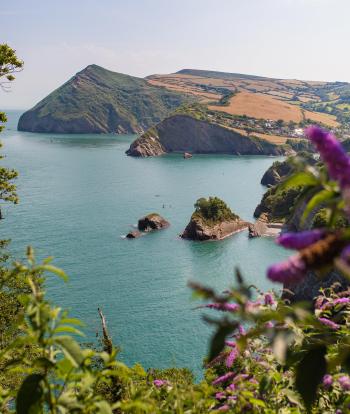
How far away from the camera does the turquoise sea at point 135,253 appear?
56594mm

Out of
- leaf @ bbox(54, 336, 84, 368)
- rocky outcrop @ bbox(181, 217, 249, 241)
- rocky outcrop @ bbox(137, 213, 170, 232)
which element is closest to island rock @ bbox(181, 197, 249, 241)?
rocky outcrop @ bbox(181, 217, 249, 241)

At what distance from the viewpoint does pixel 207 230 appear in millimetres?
97812

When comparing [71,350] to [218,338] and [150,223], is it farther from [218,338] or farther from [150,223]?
[150,223]

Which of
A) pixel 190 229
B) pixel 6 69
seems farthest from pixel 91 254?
pixel 6 69

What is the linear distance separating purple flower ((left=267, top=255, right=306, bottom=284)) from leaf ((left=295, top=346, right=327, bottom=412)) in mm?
1297

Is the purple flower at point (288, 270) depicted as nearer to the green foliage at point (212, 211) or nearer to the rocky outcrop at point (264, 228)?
the rocky outcrop at point (264, 228)

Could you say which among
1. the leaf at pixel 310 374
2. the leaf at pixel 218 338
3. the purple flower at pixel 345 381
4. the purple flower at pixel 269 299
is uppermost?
the leaf at pixel 218 338

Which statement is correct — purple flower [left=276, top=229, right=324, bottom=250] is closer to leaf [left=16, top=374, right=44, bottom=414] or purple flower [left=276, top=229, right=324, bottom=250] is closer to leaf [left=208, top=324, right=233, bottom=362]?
leaf [left=208, top=324, right=233, bottom=362]

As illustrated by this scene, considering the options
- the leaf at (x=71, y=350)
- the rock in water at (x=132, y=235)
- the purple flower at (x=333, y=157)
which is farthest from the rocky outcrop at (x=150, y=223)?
the purple flower at (x=333, y=157)

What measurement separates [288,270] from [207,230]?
96381mm

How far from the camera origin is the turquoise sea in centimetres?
5659

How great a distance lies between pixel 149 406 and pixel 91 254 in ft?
272

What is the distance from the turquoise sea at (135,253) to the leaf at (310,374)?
16.9 meters

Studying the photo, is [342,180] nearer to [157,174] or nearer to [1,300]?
[1,300]
